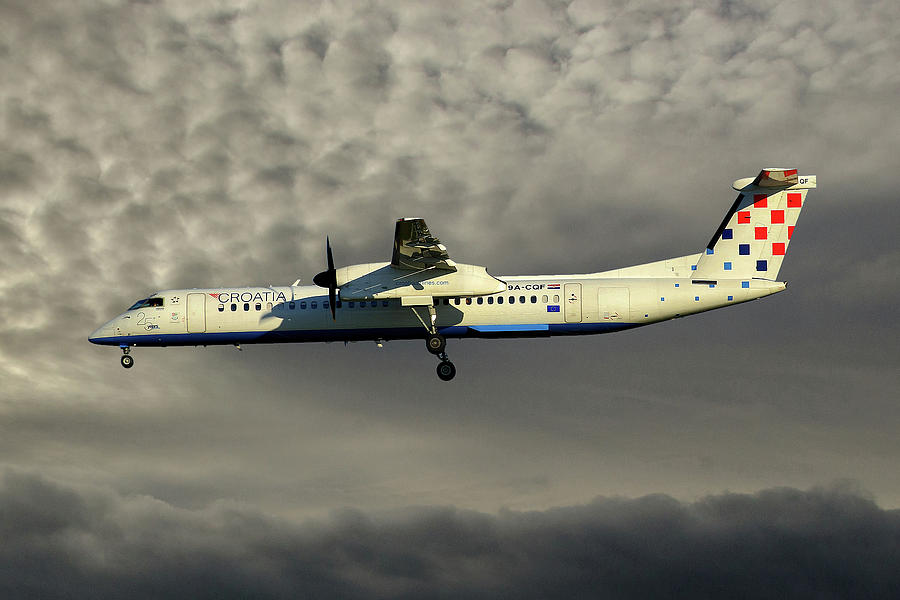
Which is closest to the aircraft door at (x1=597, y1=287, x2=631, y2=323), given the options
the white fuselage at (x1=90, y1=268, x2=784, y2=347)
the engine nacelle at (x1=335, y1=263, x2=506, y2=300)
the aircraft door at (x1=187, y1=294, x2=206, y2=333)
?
the white fuselage at (x1=90, y1=268, x2=784, y2=347)

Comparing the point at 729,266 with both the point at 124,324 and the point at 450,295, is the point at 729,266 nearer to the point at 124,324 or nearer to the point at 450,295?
the point at 450,295

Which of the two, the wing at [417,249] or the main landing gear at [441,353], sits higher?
the wing at [417,249]

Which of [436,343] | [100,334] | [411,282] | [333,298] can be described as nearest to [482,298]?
[436,343]

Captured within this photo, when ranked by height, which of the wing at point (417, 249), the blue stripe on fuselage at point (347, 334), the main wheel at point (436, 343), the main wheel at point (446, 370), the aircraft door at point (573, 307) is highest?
the wing at point (417, 249)

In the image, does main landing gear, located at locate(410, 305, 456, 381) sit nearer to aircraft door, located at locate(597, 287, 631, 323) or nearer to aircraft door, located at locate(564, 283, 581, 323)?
aircraft door, located at locate(564, 283, 581, 323)

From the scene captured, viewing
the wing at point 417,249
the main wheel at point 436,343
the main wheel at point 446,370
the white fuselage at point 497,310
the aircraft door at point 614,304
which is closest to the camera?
the wing at point 417,249

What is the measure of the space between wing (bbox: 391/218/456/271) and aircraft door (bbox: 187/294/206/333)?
9540 mm

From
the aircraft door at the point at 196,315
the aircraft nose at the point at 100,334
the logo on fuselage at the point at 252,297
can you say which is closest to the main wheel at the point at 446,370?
the logo on fuselage at the point at 252,297

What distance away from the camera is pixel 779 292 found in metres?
42.5

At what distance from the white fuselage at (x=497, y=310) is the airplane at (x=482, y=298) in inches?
1.7

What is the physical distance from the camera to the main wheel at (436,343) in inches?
1657

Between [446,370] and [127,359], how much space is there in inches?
571

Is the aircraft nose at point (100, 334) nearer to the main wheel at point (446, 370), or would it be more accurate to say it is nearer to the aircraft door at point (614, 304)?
the main wheel at point (446, 370)

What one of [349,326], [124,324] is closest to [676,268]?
[349,326]
